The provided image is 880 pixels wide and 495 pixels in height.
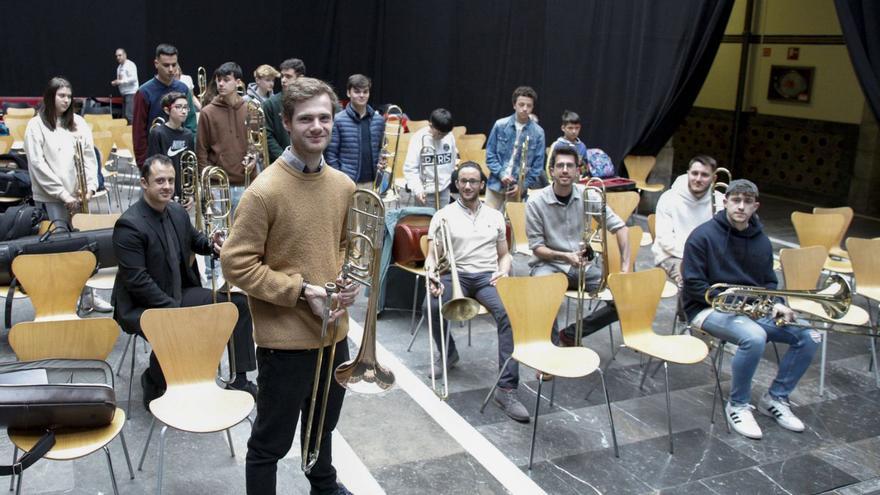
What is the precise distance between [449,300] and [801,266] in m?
2.33

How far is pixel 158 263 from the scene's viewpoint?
4.25 meters

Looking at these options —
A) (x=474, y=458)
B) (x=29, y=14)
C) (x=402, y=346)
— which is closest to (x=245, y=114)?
(x=402, y=346)

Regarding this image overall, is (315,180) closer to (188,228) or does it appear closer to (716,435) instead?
(188,228)

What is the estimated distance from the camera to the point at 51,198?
587cm

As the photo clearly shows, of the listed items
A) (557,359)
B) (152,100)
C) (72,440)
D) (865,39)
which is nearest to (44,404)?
(72,440)

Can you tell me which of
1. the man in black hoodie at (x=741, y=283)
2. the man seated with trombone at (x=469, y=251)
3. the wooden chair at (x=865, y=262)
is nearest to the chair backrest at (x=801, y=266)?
the wooden chair at (x=865, y=262)

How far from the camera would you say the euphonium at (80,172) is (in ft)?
19.7

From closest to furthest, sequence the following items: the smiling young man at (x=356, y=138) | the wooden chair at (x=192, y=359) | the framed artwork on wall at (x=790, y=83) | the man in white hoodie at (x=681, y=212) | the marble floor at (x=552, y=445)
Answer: the wooden chair at (x=192, y=359)
the marble floor at (x=552, y=445)
the man in white hoodie at (x=681, y=212)
the smiling young man at (x=356, y=138)
the framed artwork on wall at (x=790, y=83)

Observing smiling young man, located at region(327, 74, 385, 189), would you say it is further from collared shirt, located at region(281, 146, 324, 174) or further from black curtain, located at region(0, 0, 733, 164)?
black curtain, located at region(0, 0, 733, 164)

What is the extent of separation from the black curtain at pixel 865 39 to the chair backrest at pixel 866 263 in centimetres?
173

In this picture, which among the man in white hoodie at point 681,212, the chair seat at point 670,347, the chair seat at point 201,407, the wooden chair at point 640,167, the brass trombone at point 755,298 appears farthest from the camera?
the wooden chair at point 640,167

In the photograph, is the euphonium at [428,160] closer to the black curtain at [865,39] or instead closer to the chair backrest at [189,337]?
the chair backrest at [189,337]

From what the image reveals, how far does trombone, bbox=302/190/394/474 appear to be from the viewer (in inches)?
110

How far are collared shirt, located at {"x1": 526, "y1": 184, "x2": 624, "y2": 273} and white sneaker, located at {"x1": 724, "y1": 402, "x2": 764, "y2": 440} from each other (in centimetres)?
128
